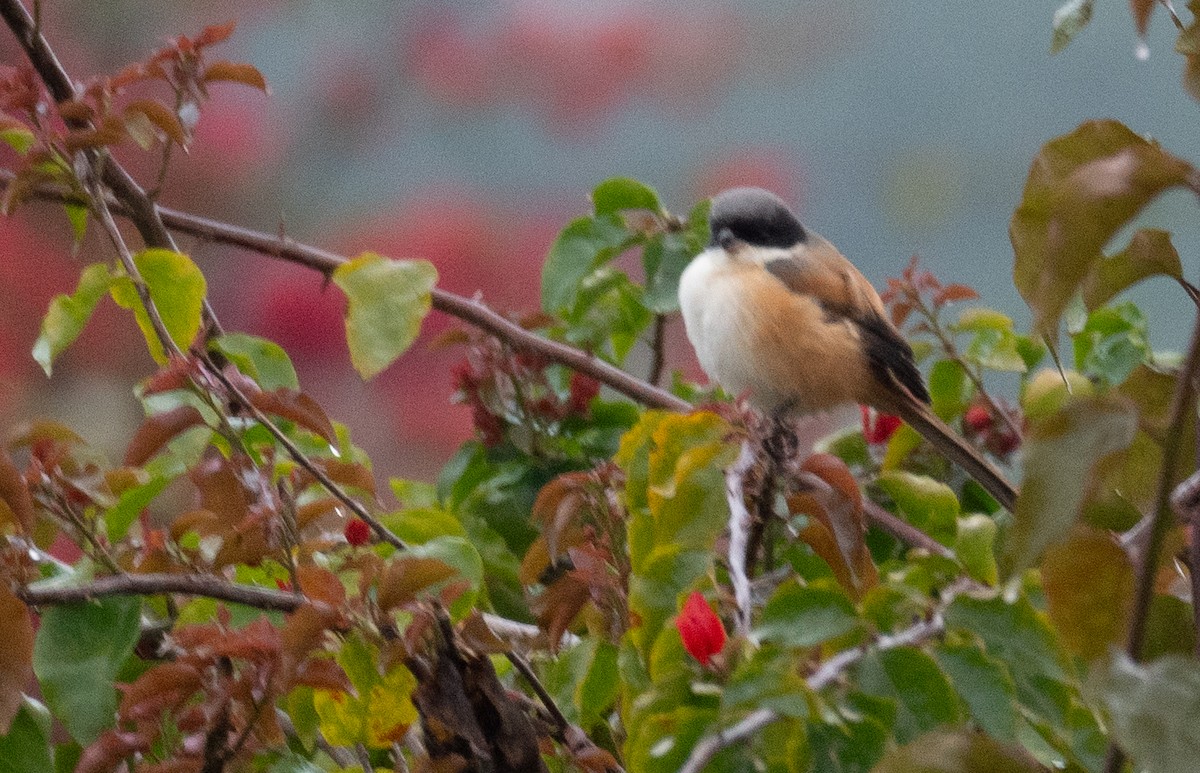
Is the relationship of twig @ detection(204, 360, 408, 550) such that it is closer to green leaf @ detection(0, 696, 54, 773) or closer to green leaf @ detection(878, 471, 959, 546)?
green leaf @ detection(0, 696, 54, 773)

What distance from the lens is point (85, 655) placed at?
0.60 meters

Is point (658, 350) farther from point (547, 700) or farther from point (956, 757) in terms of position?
point (956, 757)

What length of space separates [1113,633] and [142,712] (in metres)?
0.39

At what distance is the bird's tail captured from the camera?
1.04 m

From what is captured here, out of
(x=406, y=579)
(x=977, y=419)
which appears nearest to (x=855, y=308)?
(x=977, y=419)

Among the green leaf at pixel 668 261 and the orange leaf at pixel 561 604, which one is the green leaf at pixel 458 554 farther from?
the green leaf at pixel 668 261

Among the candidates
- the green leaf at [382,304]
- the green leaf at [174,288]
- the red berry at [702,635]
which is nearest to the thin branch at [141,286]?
the green leaf at [174,288]

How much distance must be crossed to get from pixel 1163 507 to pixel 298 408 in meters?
0.49

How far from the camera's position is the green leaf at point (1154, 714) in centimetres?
30

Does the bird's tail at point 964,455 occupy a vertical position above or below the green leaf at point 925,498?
below

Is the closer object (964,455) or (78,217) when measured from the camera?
(78,217)

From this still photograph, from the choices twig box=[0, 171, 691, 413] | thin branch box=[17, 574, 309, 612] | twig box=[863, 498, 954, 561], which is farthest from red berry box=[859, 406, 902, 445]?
→ thin branch box=[17, 574, 309, 612]

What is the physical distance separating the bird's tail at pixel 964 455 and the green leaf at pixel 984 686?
577 mm

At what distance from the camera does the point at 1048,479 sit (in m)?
0.31
